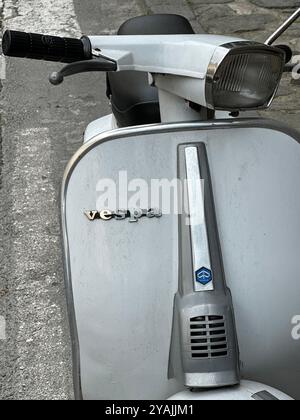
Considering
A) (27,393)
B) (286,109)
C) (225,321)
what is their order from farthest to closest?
(286,109)
(27,393)
(225,321)

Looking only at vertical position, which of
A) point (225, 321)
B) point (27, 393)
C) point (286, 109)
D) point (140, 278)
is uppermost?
point (286, 109)

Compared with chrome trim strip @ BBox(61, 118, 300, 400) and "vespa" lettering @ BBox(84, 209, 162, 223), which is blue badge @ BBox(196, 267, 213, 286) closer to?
"vespa" lettering @ BBox(84, 209, 162, 223)

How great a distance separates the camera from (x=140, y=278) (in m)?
2.02

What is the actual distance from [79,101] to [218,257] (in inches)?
113

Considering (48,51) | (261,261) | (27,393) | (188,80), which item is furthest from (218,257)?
(27,393)

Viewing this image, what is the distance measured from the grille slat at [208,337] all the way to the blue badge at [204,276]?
0.09 metres

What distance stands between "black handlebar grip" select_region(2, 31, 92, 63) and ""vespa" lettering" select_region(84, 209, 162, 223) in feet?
1.33

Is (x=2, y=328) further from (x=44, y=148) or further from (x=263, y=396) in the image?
(x=263, y=396)

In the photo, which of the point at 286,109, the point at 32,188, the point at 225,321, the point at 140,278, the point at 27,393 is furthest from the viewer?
the point at 286,109

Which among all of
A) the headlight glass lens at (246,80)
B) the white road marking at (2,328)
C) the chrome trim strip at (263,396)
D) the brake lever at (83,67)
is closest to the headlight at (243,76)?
the headlight glass lens at (246,80)

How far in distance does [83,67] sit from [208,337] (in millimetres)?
749

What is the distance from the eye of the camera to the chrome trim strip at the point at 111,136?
2.05 m

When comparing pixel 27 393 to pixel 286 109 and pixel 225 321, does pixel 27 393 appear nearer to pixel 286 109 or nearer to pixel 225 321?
pixel 225 321

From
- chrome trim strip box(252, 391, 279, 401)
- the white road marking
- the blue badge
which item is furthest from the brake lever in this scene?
the white road marking
